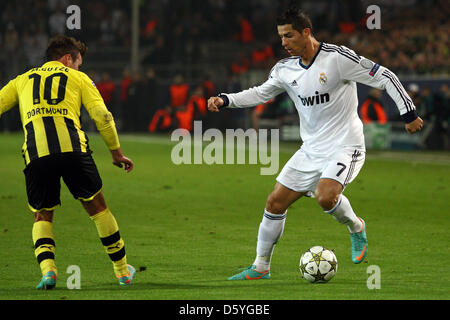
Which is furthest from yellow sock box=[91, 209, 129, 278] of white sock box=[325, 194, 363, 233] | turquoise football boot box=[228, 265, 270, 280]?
white sock box=[325, 194, 363, 233]

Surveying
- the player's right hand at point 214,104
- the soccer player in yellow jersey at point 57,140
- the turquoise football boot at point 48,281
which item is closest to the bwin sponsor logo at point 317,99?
the player's right hand at point 214,104

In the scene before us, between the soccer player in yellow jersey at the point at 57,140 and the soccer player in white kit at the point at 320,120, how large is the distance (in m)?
1.20

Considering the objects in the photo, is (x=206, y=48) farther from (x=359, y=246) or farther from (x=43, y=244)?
(x=43, y=244)

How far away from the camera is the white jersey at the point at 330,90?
7.33 meters

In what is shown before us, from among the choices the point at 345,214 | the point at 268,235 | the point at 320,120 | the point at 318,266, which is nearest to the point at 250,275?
the point at 268,235

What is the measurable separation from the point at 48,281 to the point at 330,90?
2.81 m

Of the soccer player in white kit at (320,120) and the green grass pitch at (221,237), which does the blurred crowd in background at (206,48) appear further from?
the soccer player in white kit at (320,120)

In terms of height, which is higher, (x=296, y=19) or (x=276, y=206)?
(x=296, y=19)

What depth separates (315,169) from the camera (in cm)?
743

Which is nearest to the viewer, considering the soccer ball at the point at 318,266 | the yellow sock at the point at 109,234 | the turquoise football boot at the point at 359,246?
the yellow sock at the point at 109,234

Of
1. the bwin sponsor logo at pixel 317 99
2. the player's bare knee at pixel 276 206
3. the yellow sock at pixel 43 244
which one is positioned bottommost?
the yellow sock at pixel 43 244
